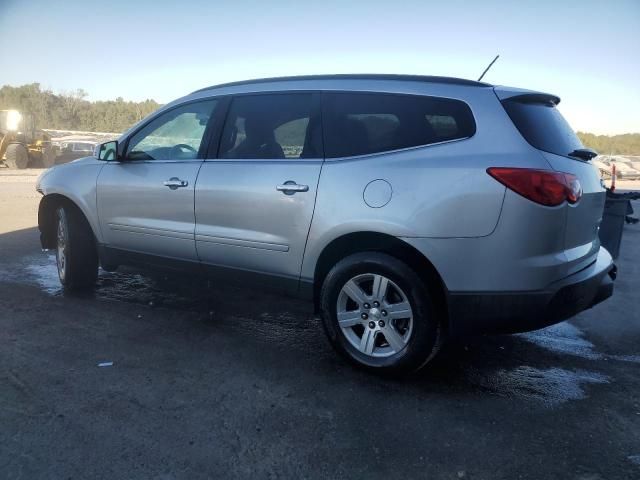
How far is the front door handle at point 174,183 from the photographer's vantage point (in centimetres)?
394

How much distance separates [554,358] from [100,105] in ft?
248

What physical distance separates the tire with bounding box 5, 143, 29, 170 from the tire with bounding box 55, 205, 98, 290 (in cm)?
1934

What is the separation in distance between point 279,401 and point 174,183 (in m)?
1.94

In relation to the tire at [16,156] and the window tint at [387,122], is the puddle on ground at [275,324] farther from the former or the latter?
the tire at [16,156]

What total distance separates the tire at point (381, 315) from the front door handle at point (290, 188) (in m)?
0.54

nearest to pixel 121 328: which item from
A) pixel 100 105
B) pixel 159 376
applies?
pixel 159 376

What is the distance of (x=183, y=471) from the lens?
2.28 m

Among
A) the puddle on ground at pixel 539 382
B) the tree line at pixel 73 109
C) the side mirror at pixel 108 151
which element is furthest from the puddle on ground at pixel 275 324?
the tree line at pixel 73 109

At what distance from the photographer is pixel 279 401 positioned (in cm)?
293

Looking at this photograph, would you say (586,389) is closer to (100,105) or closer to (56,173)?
(56,173)

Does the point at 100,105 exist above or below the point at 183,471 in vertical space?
above

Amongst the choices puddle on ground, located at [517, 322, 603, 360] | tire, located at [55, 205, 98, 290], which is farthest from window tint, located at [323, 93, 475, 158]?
tire, located at [55, 205, 98, 290]

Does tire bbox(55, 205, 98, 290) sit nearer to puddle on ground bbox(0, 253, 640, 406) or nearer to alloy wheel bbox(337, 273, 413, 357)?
puddle on ground bbox(0, 253, 640, 406)

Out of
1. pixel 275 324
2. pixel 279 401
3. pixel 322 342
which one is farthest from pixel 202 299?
pixel 279 401
